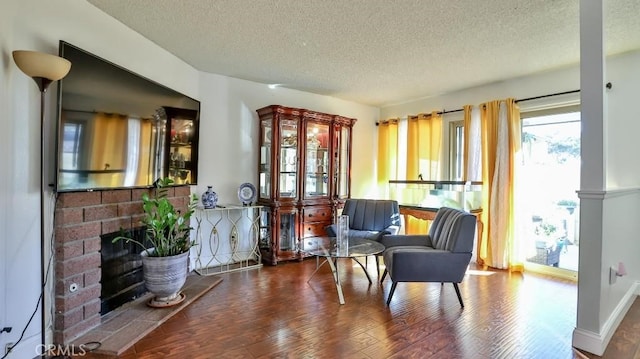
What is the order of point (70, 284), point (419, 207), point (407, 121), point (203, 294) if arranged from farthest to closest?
point (407, 121) → point (419, 207) → point (203, 294) → point (70, 284)

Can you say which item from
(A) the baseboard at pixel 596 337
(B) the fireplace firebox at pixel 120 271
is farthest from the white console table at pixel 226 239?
(A) the baseboard at pixel 596 337

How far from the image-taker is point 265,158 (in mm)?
4160

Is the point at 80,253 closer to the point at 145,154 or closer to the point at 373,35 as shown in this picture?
the point at 145,154

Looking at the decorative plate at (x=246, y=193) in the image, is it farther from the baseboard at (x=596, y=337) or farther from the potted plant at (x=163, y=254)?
the baseboard at (x=596, y=337)

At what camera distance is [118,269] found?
2.61 m

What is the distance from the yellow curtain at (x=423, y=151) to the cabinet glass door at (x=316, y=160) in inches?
55.2

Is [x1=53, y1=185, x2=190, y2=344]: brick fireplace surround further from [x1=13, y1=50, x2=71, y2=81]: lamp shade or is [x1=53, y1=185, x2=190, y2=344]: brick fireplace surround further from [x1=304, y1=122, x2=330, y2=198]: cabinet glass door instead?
[x1=304, y1=122, x2=330, y2=198]: cabinet glass door

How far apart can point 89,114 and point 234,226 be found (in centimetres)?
221

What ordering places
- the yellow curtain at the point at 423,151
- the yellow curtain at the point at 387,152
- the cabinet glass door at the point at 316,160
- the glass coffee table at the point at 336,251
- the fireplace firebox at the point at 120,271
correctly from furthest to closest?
the yellow curtain at the point at 387,152
the yellow curtain at the point at 423,151
the cabinet glass door at the point at 316,160
the glass coffee table at the point at 336,251
the fireplace firebox at the point at 120,271

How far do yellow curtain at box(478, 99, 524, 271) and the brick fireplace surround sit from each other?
4.08 metres

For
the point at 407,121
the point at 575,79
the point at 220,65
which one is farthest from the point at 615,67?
the point at 220,65

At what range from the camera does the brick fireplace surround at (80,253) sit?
6.68 feet

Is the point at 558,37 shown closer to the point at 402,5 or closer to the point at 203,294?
the point at 402,5

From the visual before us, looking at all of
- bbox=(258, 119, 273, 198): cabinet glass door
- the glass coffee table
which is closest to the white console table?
bbox=(258, 119, 273, 198): cabinet glass door
